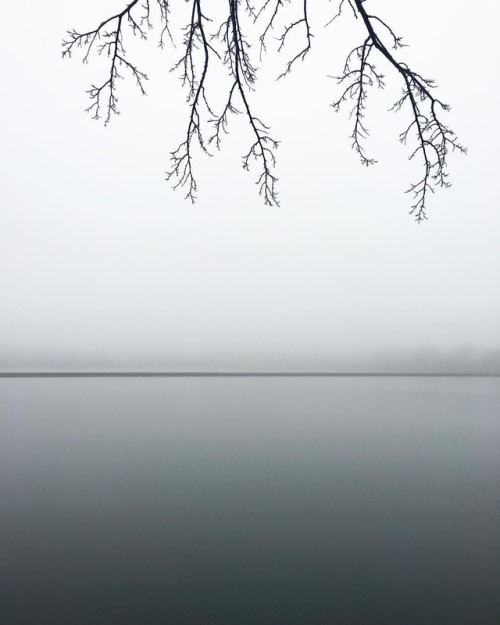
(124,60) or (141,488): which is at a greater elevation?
(124,60)

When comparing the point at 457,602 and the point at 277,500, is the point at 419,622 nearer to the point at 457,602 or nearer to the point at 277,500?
the point at 457,602

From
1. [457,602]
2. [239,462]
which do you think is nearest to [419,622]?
[457,602]

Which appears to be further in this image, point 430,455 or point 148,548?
point 430,455

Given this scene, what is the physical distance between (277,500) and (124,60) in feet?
25.9

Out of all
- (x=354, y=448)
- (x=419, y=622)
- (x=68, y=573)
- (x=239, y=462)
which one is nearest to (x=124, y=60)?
(x=68, y=573)

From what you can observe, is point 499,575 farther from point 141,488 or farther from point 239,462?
point 239,462

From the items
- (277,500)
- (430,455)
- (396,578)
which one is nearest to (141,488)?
(277,500)

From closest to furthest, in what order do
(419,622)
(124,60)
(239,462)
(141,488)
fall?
(124,60) < (419,622) < (141,488) < (239,462)

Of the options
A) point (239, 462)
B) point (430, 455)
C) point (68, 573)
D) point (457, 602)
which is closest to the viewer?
point (457, 602)

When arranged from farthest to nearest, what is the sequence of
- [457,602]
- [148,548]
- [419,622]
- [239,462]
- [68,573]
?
[239,462] < [148,548] < [68,573] < [457,602] < [419,622]

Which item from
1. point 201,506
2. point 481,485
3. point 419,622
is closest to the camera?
point 419,622

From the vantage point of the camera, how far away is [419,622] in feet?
14.5

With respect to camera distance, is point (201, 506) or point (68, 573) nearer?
point (68, 573)

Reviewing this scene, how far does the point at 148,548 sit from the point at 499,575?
4.56m
